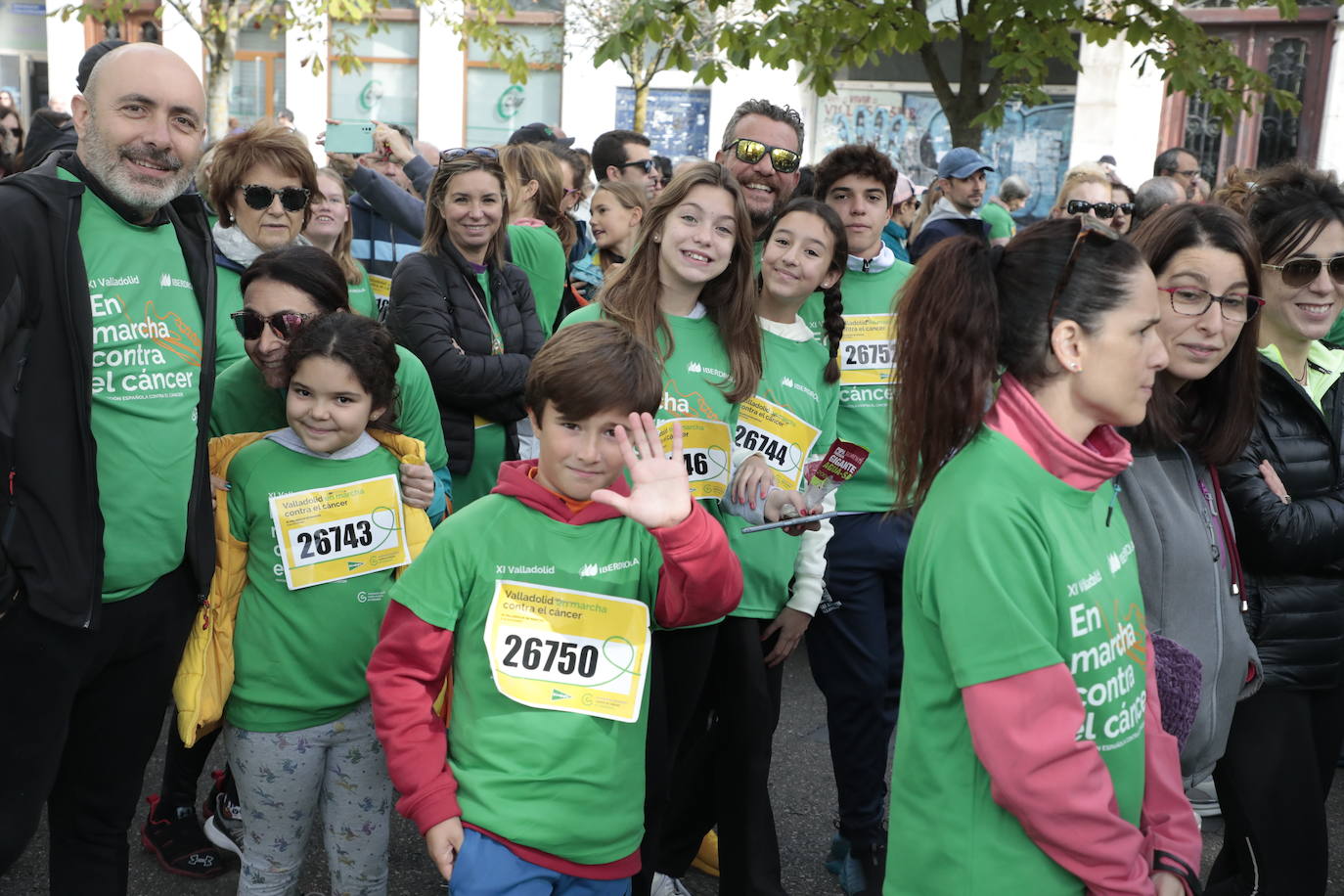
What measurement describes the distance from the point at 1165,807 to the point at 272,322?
245cm

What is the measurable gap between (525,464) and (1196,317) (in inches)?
58.5

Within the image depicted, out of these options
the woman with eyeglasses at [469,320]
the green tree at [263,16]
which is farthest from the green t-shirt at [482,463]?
the green tree at [263,16]

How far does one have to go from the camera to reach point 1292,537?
291 centimetres

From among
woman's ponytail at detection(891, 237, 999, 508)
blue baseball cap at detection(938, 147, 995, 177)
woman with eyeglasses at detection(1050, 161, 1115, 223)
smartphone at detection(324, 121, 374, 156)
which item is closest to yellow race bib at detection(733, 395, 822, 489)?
woman's ponytail at detection(891, 237, 999, 508)

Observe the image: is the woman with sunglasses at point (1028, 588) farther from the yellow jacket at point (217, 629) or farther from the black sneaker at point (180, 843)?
the black sneaker at point (180, 843)

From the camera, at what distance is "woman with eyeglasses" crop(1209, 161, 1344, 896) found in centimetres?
287

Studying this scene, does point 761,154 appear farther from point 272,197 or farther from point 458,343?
point 272,197

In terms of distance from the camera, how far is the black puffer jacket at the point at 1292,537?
292 centimetres

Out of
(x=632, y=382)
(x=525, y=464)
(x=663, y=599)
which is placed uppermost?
(x=632, y=382)

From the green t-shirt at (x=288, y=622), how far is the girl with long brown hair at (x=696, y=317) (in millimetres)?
770

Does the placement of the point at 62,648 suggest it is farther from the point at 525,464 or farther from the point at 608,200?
the point at 608,200

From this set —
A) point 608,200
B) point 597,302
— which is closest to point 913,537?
point 597,302

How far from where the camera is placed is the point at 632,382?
2582 millimetres

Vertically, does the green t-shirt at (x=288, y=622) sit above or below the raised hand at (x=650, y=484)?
below
